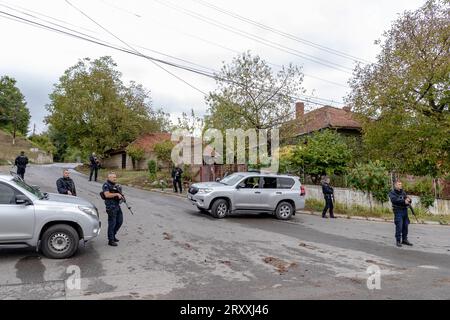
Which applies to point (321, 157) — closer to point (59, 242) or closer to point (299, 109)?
point (299, 109)

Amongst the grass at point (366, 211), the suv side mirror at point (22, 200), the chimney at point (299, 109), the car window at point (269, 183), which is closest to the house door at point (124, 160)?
the chimney at point (299, 109)

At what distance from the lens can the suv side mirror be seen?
7.03 meters

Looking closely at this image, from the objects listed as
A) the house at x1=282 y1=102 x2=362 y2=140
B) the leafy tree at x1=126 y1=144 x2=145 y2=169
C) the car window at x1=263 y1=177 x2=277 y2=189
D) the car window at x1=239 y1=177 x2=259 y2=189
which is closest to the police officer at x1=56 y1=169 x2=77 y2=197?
the car window at x1=239 y1=177 x2=259 y2=189

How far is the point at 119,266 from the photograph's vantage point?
687 centimetres

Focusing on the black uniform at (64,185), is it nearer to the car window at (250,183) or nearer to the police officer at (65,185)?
the police officer at (65,185)

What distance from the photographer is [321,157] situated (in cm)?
1861

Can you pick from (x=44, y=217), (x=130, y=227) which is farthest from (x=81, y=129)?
(x=44, y=217)

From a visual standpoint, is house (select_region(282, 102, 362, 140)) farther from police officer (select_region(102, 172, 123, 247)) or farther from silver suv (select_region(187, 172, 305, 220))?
police officer (select_region(102, 172, 123, 247))

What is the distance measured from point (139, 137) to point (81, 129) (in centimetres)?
663

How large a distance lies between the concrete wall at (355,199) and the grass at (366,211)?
22 cm

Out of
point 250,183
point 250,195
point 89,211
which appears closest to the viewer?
point 89,211

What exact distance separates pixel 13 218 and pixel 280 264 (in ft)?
17.0

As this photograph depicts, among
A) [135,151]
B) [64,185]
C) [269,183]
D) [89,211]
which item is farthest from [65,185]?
[135,151]
